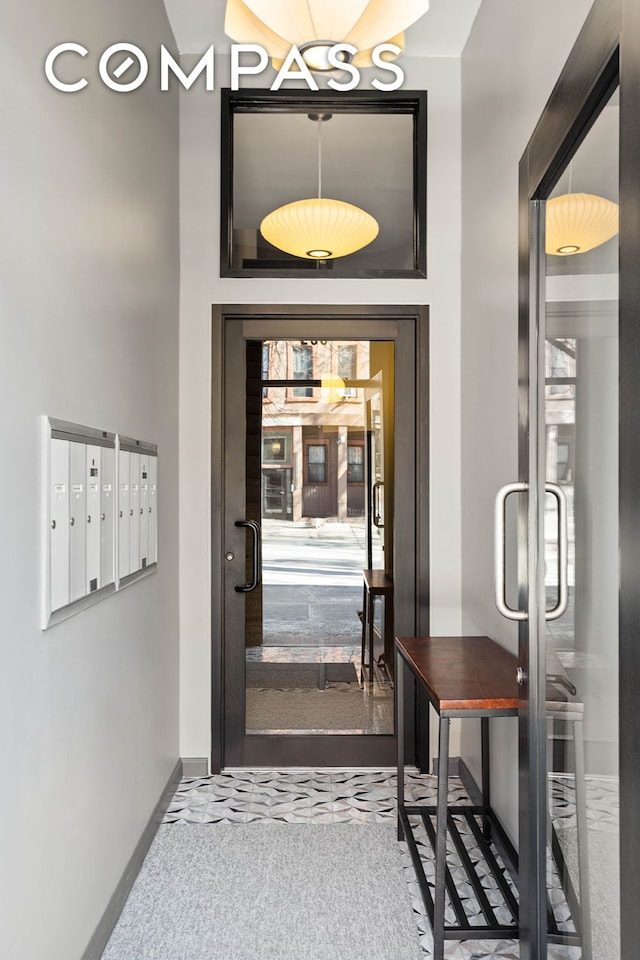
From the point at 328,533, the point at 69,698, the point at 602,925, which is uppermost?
the point at 328,533

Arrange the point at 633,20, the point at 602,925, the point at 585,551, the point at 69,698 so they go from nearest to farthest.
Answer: the point at 633,20, the point at 602,925, the point at 585,551, the point at 69,698

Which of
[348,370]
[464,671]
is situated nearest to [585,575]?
[464,671]

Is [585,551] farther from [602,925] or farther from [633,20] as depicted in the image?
[633,20]

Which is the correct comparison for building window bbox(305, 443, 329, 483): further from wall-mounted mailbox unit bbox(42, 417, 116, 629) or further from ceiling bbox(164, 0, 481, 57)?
ceiling bbox(164, 0, 481, 57)

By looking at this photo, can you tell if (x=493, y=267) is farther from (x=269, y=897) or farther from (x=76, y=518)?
(x=269, y=897)

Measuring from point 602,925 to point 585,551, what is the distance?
62 centimetres

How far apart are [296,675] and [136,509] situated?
131 cm

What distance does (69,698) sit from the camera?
5.55 ft

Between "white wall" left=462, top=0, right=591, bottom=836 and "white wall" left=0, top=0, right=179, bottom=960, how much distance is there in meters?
1.23

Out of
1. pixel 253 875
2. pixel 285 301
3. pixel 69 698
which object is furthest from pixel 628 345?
pixel 285 301

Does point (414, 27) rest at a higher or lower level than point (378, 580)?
higher

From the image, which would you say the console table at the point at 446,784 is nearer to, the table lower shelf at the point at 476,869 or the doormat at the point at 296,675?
the table lower shelf at the point at 476,869

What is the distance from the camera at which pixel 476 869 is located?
7.76 feet

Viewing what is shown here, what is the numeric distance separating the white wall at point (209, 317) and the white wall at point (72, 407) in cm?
41
